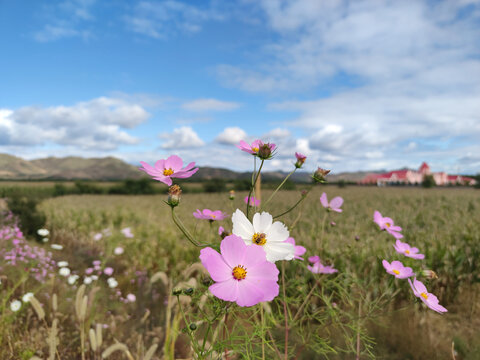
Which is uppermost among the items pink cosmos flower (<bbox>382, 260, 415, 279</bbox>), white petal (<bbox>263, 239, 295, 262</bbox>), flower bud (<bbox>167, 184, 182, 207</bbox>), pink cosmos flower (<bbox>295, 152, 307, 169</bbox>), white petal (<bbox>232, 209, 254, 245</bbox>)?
pink cosmos flower (<bbox>295, 152, 307, 169</bbox>)

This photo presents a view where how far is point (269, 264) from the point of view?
2.41ft

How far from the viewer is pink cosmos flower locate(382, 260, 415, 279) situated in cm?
127

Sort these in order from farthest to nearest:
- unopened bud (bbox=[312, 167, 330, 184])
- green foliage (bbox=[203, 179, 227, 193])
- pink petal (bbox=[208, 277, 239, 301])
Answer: green foliage (bbox=[203, 179, 227, 193])
unopened bud (bbox=[312, 167, 330, 184])
pink petal (bbox=[208, 277, 239, 301])

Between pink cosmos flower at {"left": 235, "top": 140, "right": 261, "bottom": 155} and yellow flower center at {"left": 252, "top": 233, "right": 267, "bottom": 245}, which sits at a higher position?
pink cosmos flower at {"left": 235, "top": 140, "right": 261, "bottom": 155}

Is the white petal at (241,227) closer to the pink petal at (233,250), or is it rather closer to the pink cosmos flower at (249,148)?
the pink petal at (233,250)

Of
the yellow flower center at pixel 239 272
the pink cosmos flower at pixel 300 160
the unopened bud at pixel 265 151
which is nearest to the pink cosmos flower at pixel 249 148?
the unopened bud at pixel 265 151

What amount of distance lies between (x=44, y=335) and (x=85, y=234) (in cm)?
361

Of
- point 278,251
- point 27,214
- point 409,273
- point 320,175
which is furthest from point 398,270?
point 27,214

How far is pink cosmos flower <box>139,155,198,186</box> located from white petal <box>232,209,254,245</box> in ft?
0.70

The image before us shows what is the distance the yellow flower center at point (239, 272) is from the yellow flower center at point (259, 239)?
111mm

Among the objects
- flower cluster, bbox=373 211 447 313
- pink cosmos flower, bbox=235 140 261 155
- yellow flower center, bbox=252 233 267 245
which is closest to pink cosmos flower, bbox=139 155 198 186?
pink cosmos flower, bbox=235 140 261 155

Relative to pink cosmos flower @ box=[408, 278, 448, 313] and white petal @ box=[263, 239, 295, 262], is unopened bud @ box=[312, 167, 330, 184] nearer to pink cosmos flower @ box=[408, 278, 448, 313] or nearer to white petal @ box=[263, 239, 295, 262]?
white petal @ box=[263, 239, 295, 262]

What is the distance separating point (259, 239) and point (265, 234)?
0.17 feet

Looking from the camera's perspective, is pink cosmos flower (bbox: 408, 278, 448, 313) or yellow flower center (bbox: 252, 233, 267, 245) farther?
pink cosmos flower (bbox: 408, 278, 448, 313)
